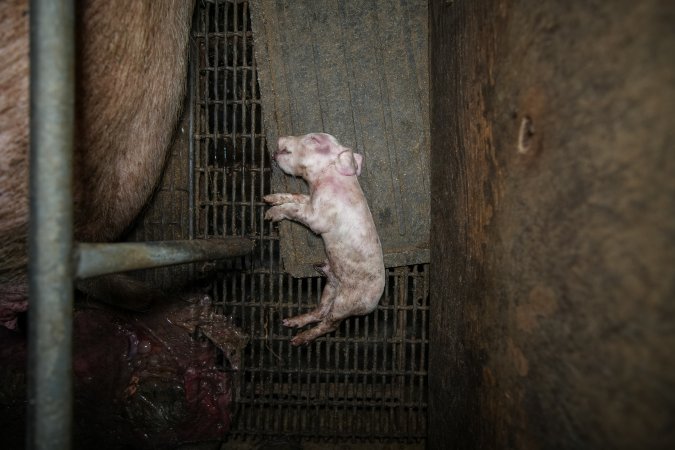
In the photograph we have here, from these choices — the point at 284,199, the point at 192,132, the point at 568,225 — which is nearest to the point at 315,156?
the point at 284,199

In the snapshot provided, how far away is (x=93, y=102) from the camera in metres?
1.40

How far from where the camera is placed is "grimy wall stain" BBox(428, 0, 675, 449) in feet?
2.51

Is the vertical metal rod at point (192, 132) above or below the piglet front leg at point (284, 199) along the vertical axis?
above

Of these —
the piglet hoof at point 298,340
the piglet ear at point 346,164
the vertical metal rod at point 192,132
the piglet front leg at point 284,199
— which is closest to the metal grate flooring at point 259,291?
the vertical metal rod at point 192,132

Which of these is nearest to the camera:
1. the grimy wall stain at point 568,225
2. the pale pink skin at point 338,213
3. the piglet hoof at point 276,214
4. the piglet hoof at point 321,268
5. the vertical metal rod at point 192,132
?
the grimy wall stain at point 568,225

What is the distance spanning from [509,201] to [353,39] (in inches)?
64.2

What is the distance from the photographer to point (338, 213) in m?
2.07

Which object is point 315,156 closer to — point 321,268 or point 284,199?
point 284,199

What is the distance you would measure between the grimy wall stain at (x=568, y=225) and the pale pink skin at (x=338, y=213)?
61cm

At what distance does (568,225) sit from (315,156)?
1414 mm

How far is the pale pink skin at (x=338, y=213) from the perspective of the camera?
6.85ft

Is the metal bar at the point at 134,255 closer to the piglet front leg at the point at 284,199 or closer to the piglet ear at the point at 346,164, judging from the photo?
the piglet front leg at the point at 284,199

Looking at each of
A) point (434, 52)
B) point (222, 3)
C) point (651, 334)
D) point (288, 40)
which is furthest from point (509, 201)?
point (222, 3)

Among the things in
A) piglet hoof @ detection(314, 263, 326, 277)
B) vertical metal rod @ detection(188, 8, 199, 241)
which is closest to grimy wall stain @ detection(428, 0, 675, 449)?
piglet hoof @ detection(314, 263, 326, 277)
